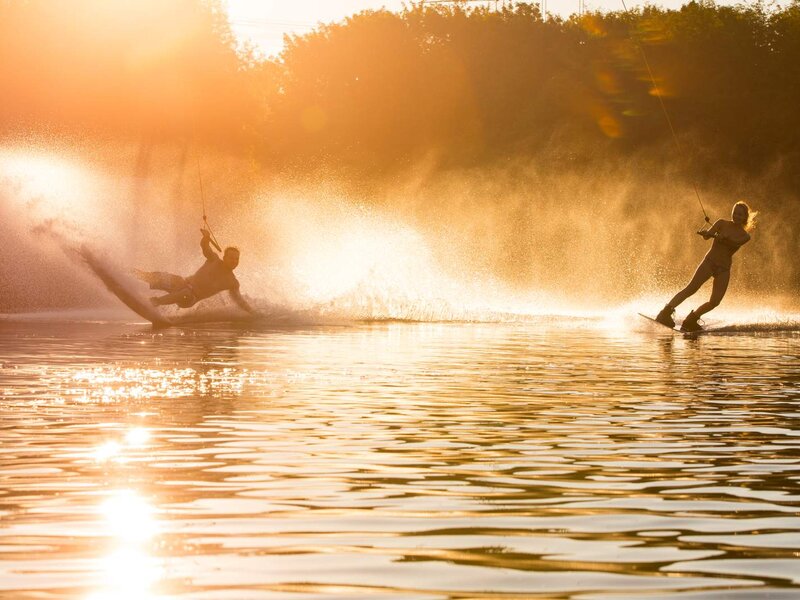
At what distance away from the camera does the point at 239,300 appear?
32438mm

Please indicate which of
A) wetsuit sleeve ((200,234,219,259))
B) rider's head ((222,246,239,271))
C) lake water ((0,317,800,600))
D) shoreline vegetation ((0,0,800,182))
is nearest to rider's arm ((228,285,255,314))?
rider's head ((222,246,239,271))

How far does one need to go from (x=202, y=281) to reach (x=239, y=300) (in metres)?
2.04

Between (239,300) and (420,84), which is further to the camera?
(420,84)

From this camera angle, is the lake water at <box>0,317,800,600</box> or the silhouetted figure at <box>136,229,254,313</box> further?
the silhouetted figure at <box>136,229,254,313</box>

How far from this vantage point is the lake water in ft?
24.8

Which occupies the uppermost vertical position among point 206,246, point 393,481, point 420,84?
point 420,84

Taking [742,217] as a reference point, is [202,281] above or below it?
below

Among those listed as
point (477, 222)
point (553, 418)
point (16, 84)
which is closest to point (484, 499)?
point (553, 418)

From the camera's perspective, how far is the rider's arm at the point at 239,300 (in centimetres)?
3162

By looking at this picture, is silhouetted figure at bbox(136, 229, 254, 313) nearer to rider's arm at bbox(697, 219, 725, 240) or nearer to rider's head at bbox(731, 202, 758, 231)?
rider's arm at bbox(697, 219, 725, 240)

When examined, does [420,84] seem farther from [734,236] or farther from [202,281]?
[202,281]

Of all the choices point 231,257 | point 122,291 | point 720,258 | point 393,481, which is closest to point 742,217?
point 720,258

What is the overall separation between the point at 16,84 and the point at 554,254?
2326cm

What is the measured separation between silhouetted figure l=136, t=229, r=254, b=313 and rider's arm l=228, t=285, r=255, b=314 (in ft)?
1.93
